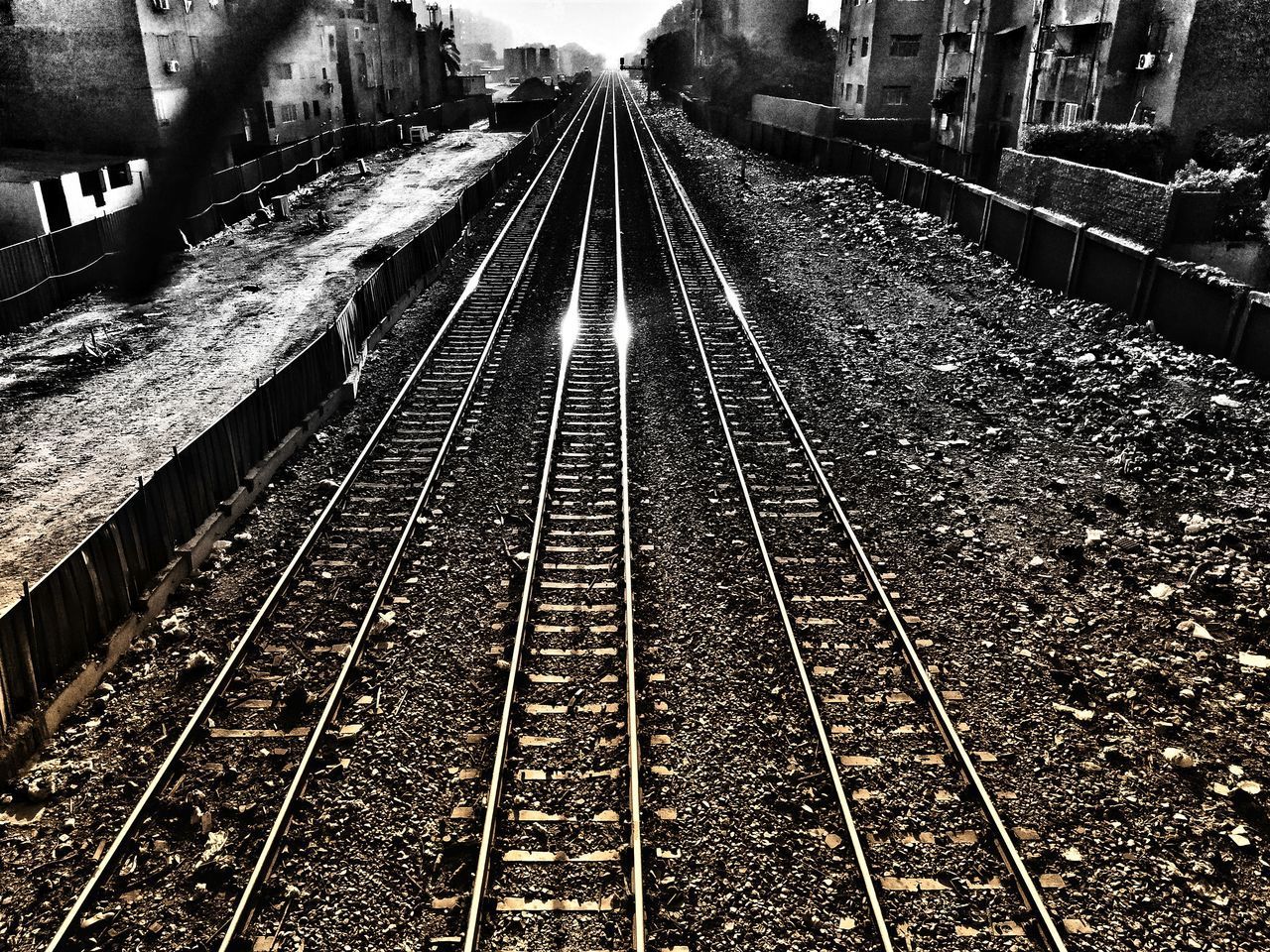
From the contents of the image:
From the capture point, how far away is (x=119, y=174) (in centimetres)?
2645

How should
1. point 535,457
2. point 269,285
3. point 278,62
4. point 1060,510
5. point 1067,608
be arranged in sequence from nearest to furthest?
1. point 1067,608
2. point 1060,510
3. point 535,457
4. point 269,285
5. point 278,62

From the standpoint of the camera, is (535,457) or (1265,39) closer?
(535,457)

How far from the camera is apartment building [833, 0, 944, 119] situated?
4762 centimetres

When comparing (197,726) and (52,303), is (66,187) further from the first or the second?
(197,726)

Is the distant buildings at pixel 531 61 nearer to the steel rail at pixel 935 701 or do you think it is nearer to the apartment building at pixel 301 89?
the apartment building at pixel 301 89

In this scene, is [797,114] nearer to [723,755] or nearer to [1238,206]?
[1238,206]

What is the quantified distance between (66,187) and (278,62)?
21257 mm

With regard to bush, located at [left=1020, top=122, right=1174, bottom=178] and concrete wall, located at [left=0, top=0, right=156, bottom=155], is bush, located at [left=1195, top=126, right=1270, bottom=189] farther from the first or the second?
concrete wall, located at [left=0, top=0, right=156, bottom=155]

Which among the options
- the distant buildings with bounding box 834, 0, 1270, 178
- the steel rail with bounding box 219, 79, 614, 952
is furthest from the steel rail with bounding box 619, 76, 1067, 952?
the distant buildings with bounding box 834, 0, 1270, 178

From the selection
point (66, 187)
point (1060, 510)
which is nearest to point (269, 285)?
point (66, 187)

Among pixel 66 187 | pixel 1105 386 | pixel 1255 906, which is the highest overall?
pixel 66 187

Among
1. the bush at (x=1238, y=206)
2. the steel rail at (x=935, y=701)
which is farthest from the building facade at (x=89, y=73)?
the bush at (x=1238, y=206)

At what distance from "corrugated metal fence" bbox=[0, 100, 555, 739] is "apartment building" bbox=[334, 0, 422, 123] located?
1755 inches

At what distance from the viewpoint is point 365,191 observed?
3553 cm
